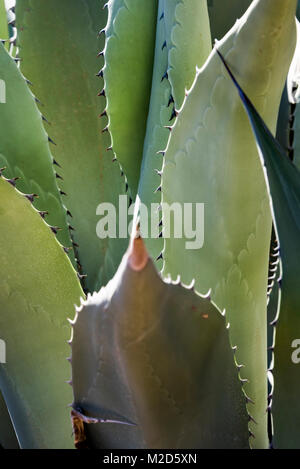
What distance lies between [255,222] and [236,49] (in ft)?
0.60

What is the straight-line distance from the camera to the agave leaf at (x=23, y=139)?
0.91 m

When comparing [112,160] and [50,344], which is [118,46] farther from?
[50,344]

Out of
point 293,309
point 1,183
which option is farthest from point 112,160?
point 293,309

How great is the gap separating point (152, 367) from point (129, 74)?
547mm

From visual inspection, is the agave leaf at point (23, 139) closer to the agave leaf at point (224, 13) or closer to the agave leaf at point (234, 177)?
the agave leaf at point (234, 177)

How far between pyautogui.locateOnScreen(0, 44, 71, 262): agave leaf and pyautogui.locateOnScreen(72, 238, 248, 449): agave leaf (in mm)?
367

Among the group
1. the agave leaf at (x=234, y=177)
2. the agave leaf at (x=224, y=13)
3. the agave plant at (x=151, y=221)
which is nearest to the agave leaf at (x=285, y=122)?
the agave plant at (x=151, y=221)

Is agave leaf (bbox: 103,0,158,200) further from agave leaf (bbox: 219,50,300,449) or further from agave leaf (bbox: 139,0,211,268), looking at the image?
agave leaf (bbox: 219,50,300,449)

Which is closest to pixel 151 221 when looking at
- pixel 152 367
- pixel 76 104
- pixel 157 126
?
pixel 157 126

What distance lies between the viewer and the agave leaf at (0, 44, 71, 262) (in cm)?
91

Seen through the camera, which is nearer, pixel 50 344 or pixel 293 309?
pixel 293 309

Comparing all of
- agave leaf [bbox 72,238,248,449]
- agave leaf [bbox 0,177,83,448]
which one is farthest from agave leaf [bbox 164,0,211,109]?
agave leaf [bbox 72,238,248,449]

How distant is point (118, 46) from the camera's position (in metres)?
0.97

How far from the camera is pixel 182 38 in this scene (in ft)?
3.00
